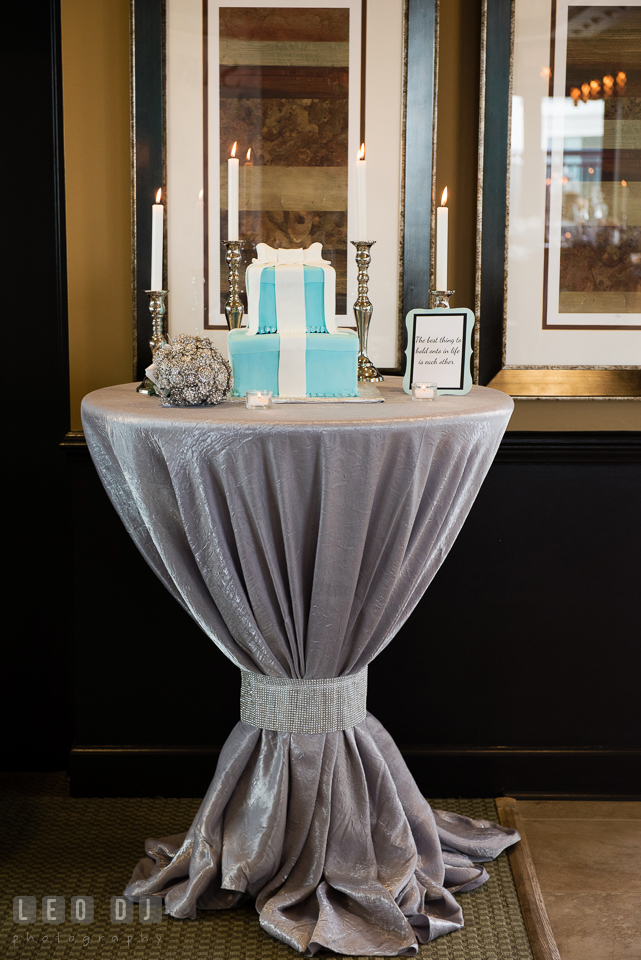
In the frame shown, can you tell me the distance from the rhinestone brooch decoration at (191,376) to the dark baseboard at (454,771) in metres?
1.14

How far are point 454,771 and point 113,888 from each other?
3.00ft


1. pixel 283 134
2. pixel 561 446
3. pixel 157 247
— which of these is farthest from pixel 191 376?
pixel 561 446

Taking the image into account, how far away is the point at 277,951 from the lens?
1794mm

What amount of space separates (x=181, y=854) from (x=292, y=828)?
0.27m

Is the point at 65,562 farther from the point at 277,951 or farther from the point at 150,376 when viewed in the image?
the point at 277,951

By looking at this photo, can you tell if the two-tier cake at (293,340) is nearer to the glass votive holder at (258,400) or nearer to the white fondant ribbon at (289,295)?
the white fondant ribbon at (289,295)

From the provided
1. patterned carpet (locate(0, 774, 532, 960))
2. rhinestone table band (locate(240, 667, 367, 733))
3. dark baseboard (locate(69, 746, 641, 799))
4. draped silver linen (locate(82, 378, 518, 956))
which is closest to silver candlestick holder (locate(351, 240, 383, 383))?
draped silver linen (locate(82, 378, 518, 956))

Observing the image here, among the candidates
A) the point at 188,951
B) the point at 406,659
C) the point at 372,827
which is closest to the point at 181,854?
the point at 188,951

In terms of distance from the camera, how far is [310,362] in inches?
67.8

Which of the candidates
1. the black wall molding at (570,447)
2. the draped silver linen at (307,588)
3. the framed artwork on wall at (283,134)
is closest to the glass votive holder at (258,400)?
the draped silver linen at (307,588)

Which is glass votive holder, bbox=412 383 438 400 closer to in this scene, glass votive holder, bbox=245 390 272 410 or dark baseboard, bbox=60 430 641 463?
glass votive holder, bbox=245 390 272 410

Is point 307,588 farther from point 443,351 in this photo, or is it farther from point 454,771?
point 454,771

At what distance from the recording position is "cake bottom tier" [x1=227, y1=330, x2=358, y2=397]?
172 centimetres

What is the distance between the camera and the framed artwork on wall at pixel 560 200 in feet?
7.28
